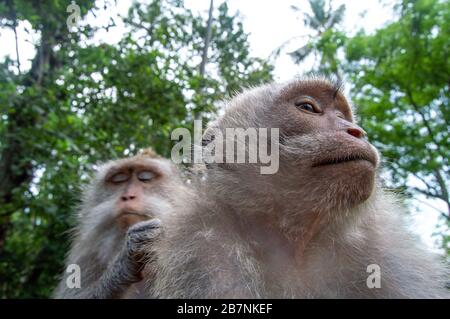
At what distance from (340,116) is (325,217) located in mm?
742

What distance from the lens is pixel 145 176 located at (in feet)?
20.3

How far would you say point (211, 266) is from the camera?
254 cm

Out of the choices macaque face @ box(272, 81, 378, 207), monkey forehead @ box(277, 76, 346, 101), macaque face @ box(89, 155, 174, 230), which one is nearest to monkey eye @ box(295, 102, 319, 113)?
macaque face @ box(272, 81, 378, 207)

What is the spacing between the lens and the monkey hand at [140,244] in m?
3.57

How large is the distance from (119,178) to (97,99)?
145 centimetres

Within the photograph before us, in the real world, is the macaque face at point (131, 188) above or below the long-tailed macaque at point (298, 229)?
above

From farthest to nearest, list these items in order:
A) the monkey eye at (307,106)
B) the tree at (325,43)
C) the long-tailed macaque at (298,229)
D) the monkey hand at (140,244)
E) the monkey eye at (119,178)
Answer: the tree at (325,43)
the monkey eye at (119,178)
the monkey hand at (140,244)
the monkey eye at (307,106)
the long-tailed macaque at (298,229)

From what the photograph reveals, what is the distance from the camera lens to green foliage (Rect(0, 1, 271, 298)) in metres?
6.46

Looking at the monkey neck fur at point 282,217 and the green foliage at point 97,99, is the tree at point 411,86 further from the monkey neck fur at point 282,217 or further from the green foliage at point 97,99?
the monkey neck fur at point 282,217

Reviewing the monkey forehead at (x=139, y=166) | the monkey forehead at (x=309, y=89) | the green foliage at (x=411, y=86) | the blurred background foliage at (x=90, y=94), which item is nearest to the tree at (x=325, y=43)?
the green foliage at (x=411, y=86)

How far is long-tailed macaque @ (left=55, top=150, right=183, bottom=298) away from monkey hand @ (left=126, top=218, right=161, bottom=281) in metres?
0.01

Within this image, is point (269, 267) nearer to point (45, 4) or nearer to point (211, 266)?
point (211, 266)

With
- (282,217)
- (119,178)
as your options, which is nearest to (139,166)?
(119,178)

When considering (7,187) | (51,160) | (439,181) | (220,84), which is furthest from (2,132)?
(439,181)
